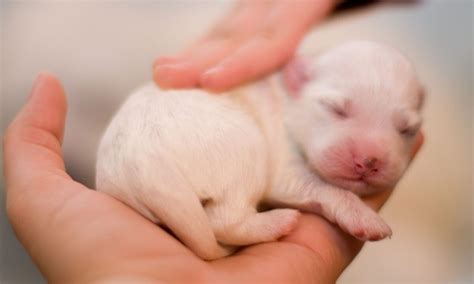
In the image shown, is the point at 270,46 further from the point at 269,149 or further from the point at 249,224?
the point at 249,224

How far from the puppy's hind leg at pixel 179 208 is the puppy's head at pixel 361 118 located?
1.30 ft

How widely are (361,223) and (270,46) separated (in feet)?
2.28

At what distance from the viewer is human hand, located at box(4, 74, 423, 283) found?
0.98 m

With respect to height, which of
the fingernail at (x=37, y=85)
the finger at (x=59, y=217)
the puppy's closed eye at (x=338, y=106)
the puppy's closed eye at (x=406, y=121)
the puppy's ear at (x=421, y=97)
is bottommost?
the finger at (x=59, y=217)

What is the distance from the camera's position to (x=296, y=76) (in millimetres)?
1495

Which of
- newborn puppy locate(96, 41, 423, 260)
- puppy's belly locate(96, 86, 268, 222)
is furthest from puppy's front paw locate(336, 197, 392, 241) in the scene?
puppy's belly locate(96, 86, 268, 222)

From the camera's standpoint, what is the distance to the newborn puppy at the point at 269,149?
110 centimetres

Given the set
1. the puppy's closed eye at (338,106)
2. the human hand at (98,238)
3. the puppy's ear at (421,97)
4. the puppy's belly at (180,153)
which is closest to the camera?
the human hand at (98,238)

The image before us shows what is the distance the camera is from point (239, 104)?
4.54 feet

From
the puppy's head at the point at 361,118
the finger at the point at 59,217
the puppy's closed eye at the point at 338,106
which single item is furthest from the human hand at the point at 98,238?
the puppy's closed eye at the point at 338,106

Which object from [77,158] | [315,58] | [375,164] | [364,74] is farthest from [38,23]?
[375,164]

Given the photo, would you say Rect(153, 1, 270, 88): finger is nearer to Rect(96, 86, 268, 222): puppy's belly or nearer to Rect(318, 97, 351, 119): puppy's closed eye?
Rect(96, 86, 268, 222): puppy's belly

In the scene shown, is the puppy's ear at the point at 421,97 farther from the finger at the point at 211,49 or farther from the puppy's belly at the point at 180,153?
the finger at the point at 211,49

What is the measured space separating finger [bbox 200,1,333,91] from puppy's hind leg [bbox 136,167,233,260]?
40 centimetres
